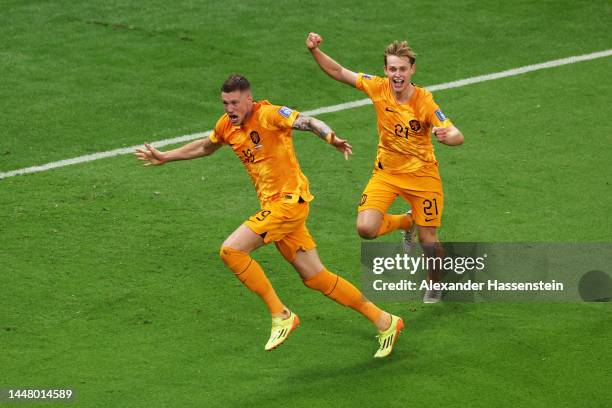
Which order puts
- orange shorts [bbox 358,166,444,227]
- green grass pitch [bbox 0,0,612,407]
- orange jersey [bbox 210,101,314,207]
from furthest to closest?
orange shorts [bbox 358,166,444,227]
orange jersey [bbox 210,101,314,207]
green grass pitch [bbox 0,0,612,407]

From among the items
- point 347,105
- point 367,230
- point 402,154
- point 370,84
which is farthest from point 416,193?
point 347,105

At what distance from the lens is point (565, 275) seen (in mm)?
12430

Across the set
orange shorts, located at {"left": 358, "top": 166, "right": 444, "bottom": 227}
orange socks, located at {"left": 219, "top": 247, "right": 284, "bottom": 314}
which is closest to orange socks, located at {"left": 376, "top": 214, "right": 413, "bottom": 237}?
orange shorts, located at {"left": 358, "top": 166, "right": 444, "bottom": 227}

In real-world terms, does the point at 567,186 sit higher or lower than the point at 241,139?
lower

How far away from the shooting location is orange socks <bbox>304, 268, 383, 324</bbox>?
10875 millimetres

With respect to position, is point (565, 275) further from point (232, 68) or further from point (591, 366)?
point (232, 68)

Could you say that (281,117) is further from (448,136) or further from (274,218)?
(448,136)

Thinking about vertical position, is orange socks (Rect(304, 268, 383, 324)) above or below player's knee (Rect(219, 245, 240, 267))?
below

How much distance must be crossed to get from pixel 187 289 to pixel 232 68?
677cm

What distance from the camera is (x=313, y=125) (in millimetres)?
10297

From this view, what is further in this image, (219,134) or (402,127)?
(402,127)

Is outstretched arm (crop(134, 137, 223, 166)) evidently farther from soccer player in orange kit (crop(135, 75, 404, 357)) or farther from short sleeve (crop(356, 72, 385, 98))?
short sleeve (crop(356, 72, 385, 98))

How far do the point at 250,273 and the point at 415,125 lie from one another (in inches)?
92.0

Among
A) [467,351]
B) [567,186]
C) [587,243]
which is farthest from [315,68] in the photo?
[467,351]
